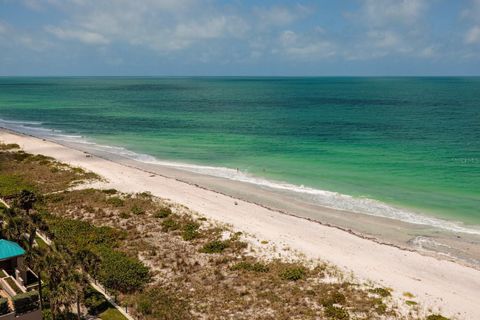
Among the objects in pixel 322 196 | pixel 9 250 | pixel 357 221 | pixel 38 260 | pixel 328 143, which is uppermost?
pixel 328 143

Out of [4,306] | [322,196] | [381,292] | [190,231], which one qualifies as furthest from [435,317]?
[322,196]

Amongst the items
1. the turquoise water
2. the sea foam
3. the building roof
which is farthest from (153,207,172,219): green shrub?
the turquoise water

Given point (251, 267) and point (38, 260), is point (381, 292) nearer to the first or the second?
point (251, 267)

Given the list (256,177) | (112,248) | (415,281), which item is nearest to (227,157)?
(256,177)

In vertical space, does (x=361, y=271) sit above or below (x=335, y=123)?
below

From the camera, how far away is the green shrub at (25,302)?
1958 centimetres

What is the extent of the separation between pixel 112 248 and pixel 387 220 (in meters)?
27.3

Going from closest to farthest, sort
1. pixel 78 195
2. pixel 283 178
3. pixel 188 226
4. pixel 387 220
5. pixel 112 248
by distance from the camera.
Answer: pixel 112 248 < pixel 188 226 < pixel 387 220 < pixel 78 195 < pixel 283 178

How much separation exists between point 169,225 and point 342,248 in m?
15.8

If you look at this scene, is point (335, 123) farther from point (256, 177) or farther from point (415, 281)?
point (415, 281)

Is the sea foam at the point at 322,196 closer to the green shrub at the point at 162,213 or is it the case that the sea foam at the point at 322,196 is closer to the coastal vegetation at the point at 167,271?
the coastal vegetation at the point at 167,271

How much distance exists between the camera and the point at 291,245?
34.2 m

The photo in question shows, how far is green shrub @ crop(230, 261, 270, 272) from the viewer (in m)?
29.5

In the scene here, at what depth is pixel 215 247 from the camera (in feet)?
108
